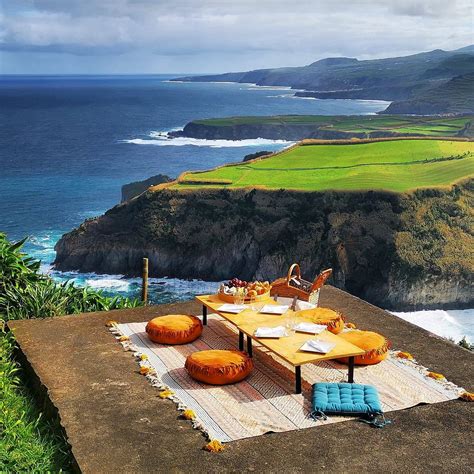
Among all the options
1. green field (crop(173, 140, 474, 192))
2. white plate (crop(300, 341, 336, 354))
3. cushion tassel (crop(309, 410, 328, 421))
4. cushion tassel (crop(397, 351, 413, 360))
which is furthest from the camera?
green field (crop(173, 140, 474, 192))

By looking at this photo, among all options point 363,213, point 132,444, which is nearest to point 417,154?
point 363,213

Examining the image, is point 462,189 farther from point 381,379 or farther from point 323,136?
point 323,136

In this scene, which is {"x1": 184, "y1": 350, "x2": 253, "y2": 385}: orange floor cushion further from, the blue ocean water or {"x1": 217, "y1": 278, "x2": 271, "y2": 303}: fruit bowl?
the blue ocean water

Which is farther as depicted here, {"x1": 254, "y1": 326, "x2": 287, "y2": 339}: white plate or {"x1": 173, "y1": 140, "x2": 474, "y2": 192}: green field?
{"x1": 173, "y1": 140, "x2": 474, "y2": 192}: green field

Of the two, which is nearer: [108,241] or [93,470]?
[93,470]

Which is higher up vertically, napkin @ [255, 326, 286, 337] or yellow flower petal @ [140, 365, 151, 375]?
napkin @ [255, 326, 286, 337]

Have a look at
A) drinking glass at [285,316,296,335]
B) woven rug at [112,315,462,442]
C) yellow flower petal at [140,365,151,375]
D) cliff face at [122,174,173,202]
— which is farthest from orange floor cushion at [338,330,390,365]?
cliff face at [122,174,173,202]

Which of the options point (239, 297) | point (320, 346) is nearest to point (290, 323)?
point (320, 346)
